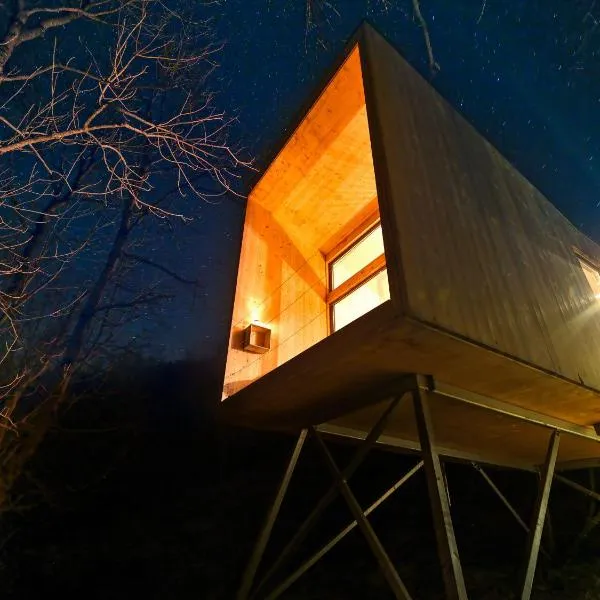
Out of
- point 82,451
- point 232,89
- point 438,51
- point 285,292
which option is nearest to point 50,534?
point 82,451

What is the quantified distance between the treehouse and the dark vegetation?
11.0 feet

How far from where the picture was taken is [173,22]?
6.44m

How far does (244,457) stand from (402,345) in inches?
592

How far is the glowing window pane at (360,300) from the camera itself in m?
6.63

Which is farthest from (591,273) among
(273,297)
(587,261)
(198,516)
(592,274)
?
(198,516)

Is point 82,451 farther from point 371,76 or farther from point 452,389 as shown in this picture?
point 371,76

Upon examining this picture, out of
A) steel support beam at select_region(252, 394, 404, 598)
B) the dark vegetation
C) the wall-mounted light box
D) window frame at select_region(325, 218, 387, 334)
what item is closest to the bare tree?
the dark vegetation

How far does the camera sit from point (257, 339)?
18.5 feet

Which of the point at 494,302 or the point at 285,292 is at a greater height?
the point at 285,292

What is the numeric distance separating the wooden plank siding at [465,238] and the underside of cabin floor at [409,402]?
0.68 feet

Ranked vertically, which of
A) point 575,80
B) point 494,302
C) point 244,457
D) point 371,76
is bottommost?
point 244,457

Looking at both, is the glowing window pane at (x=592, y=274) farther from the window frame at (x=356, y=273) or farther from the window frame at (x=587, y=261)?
the window frame at (x=356, y=273)

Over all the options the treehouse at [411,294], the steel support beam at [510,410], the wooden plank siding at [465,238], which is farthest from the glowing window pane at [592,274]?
the steel support beam at [510,410]

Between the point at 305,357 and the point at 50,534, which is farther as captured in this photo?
the point at 50,534
